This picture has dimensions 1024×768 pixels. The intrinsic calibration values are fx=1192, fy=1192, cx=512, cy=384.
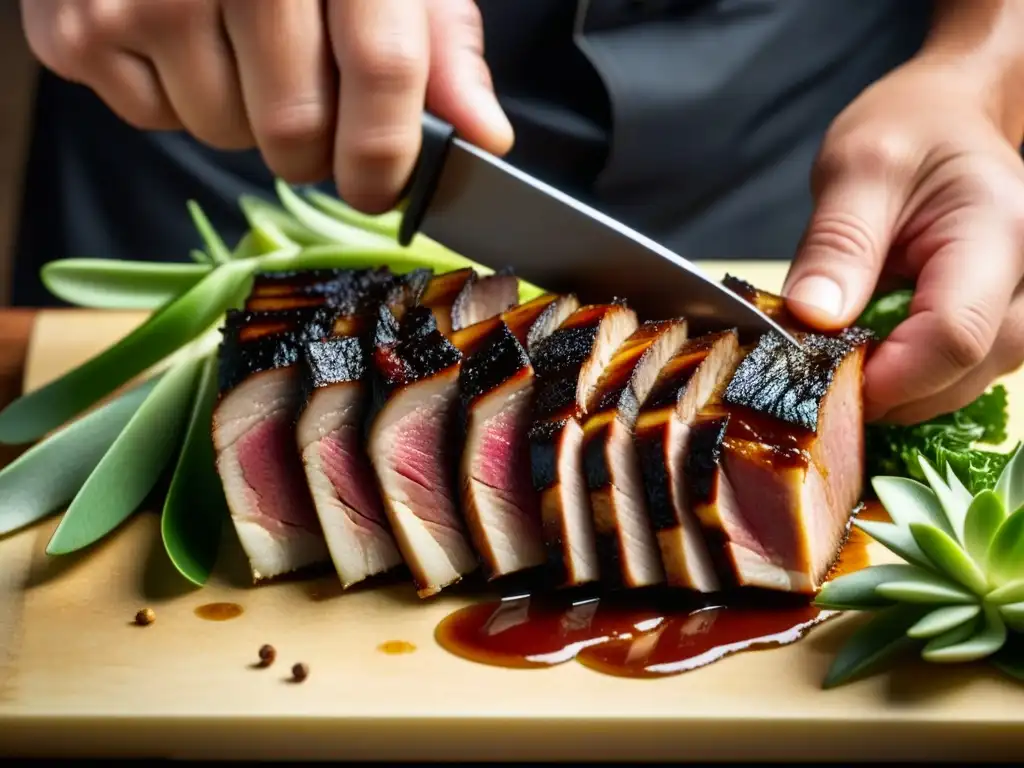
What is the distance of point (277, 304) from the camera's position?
10.6 ft

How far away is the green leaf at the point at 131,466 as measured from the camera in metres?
2.81

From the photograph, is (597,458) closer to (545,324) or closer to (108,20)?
(545,324)

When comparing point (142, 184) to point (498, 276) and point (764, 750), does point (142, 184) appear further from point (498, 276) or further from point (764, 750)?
point (764, 750)

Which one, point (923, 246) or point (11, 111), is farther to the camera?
point (11, 111)

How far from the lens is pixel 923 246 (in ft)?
10.5

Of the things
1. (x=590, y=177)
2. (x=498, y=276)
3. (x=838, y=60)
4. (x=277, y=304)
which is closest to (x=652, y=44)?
(x=590, y=177)

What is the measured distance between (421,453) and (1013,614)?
1.29 m

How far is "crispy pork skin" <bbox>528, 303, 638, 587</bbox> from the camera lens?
2609 mm

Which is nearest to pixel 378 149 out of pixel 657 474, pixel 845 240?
pixel 657 474

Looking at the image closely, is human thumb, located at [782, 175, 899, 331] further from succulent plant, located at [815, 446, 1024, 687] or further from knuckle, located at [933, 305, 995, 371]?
succulent plant, located at [815, 446, 1024, 687]

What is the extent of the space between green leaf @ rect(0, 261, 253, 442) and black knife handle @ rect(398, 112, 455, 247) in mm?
795

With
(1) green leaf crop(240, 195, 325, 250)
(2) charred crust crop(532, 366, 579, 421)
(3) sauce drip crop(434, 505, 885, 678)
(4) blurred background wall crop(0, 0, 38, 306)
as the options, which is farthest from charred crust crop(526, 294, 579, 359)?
(4) blurred background wall crop(0, 0, 38, 306)

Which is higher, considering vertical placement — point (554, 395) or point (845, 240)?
point (845, 240)

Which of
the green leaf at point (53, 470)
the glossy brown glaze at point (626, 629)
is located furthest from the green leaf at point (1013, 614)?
the green leaf at point (53, 470)
